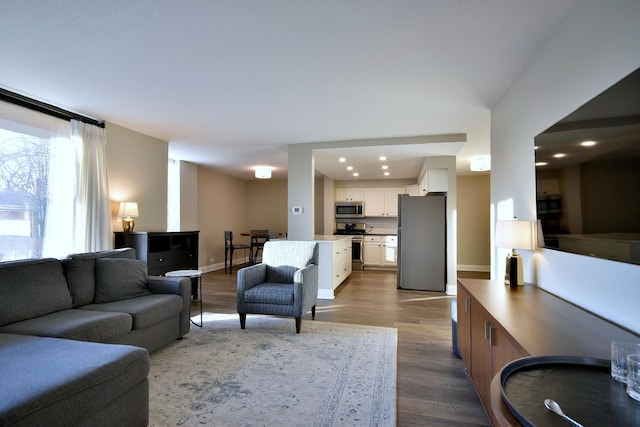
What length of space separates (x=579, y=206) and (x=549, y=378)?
1.12 metres

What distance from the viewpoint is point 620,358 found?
2.95ft

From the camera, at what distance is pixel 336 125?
414 cm

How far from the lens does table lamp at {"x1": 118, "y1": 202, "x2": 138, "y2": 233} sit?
161 inches

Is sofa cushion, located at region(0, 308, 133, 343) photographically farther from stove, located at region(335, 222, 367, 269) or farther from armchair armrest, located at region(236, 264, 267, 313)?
stove, located at region(335, 222, 367, 269)

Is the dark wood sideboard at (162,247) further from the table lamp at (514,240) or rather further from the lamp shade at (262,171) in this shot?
the table lamp at (514,240)

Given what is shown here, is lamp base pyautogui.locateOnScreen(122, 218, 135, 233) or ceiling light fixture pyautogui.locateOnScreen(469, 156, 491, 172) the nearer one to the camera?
lamp base pyautogui.locateOnScreen(122, 218, 135, 233)

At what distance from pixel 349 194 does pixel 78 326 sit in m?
6.86

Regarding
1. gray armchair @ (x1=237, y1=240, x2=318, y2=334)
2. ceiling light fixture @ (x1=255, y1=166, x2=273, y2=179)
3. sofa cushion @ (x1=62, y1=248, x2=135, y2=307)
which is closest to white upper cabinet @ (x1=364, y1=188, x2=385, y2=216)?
ceiling light fixture @ (x1=255, y1=166, x2=273, y2=179)

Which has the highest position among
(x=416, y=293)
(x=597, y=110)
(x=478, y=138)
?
(x=478, y=138)

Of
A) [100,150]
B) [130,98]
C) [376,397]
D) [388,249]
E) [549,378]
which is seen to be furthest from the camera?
[388,249]

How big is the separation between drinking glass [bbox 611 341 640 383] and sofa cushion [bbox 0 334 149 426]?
2.07m

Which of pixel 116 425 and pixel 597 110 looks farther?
pixel 116 425

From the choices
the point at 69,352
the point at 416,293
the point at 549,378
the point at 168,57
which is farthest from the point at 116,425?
the point at 416,293

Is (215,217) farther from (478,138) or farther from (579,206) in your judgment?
(579,206)
